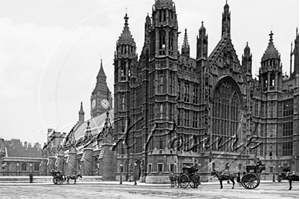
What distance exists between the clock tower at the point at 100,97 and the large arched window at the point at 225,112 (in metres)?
72.1

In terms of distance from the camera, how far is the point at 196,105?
61.5 metres

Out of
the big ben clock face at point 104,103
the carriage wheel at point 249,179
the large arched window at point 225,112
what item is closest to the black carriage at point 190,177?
the carriage wheel at point 249,179

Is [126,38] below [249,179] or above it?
above

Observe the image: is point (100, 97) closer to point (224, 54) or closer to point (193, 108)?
point (224, 54)

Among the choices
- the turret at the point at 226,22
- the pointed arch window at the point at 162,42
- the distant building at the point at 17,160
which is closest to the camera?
Answer: the pointed arch window at the point at 162,42

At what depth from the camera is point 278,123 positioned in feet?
237

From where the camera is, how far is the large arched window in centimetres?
6391

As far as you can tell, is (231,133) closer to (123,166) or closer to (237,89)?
(237,89)

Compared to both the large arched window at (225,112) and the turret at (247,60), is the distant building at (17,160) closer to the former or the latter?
the large arched window at (225,112)

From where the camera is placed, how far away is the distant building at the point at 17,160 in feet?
362

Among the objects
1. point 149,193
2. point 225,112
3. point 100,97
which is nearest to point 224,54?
point 225,112

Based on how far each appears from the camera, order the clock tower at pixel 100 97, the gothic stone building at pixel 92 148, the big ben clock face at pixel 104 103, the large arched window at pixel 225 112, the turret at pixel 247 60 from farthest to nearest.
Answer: the big ben clock face at pixel 104 103 → the clock tower at pixel 100 97 → the gothic stone building at pixel 92 148 → the turret at pixel 247 60 → the large arched window at pixel 225 112

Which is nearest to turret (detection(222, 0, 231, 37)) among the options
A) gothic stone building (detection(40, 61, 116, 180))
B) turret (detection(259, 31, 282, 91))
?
turret (detection(259, 31, 282, 91))

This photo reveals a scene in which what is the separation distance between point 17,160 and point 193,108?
70157mm
